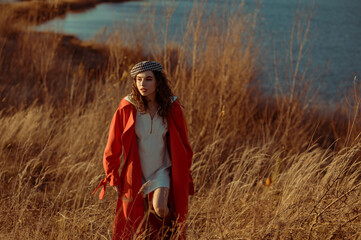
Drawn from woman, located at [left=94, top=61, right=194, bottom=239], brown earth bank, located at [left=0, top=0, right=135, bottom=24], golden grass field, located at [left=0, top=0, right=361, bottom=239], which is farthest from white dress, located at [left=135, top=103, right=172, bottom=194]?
brown earth bank, located at [left=0, top=0, right=135, bottom=24]

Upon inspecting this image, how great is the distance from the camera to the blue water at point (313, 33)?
19.3ft

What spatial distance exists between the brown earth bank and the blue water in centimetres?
21

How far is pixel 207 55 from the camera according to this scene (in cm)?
450

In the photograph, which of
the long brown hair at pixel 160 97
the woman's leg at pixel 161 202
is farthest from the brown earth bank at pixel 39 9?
the woman's leg at pixel 161 202

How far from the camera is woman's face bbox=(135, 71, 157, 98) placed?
1.97 metres

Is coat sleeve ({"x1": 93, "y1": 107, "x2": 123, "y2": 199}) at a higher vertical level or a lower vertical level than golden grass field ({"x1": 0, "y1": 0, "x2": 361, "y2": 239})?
higher

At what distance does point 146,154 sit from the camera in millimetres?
2020

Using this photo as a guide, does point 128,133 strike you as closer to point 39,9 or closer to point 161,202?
point 161,202

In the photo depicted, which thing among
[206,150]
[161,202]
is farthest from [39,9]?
[161,202]

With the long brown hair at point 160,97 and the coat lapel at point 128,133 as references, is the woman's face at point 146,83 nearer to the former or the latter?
the long brown hair at point 160,97

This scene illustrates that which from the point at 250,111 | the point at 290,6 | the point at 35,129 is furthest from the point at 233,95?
the point at 290,6

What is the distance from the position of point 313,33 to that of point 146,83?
22.9ft

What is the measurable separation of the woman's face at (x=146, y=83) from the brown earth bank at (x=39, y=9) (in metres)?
3.72

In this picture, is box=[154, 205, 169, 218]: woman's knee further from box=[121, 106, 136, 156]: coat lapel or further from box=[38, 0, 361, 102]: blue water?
box=[38, 0, 361, 102]: blue water
